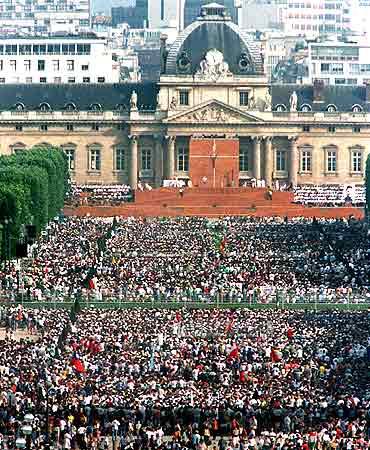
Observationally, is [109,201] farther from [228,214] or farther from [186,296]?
[186,296]

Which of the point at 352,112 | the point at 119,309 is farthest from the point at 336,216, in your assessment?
the point at 119,309

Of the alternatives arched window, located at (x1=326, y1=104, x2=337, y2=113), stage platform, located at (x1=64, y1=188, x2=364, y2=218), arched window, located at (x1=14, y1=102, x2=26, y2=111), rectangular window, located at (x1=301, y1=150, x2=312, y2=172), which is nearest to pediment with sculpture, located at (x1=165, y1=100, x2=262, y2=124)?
rectangular window, located at (x1=301, y1=150, x2=312, y2=172)

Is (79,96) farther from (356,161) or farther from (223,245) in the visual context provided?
(223,245)

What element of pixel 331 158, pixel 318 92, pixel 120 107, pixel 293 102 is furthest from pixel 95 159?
pixel 318 92

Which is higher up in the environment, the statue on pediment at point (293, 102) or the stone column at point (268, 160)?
the statue on pediment at point (293, 102)

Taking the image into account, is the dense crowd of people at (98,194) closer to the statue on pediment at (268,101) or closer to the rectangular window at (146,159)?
the rectangular window at (146,159)

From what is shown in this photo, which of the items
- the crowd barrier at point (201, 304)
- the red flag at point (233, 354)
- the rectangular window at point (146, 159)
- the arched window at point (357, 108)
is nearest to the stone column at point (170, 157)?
the rectangular window at point (146, 159)
